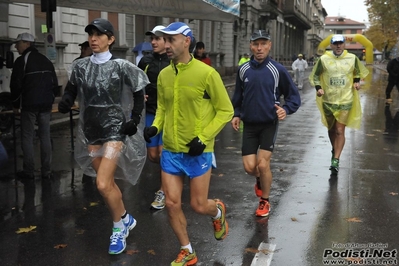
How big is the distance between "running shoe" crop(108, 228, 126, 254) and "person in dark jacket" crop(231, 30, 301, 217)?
1659 mm

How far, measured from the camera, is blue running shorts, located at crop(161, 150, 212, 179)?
4.29m

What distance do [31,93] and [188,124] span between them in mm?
3668

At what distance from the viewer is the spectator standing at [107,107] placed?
4.65 metres

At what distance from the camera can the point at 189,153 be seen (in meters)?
4.19

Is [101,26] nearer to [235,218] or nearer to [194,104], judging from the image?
[194,104]

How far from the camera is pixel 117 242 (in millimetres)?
4641

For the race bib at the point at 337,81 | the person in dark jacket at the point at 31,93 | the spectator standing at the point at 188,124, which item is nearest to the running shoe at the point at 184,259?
the spectator standing at the point at 188,124

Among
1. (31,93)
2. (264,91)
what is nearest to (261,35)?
(264,91)

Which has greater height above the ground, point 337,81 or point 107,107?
point 337,81

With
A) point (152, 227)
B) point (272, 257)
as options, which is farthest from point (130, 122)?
point (272, 257)

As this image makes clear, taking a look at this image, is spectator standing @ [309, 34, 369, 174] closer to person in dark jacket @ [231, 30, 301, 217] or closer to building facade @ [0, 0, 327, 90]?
person in dark jacket @ [231, 30, 301, 217]

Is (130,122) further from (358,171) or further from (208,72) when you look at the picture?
(358,171)

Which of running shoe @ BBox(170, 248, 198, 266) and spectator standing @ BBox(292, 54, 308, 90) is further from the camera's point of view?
spectator standing @ BBox(292, 54, 308, 90)

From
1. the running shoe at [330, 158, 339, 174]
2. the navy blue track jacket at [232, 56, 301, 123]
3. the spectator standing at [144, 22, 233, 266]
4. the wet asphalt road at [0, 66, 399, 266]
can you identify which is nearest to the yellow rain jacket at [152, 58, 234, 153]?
the spectator standing at [144, 22, 233, 266]
